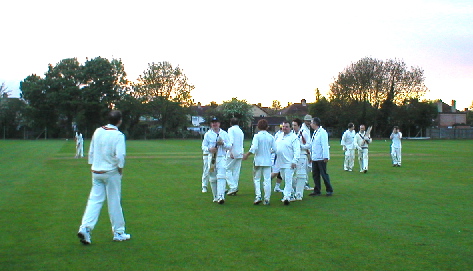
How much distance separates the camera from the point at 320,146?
1232 centimetres

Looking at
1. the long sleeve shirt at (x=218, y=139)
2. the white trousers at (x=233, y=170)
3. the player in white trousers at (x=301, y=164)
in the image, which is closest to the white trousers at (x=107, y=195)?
the long sleeve shirt at (x=218, y=139)

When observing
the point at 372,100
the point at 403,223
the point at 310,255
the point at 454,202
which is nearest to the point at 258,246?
the point at 310,255

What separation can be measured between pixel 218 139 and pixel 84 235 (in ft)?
16.3

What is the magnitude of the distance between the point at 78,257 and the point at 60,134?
8096 cm

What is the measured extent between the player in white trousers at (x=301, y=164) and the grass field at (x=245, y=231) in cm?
38

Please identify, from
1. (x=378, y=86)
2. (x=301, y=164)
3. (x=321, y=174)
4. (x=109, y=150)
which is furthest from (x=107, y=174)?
(x=378, y=86)

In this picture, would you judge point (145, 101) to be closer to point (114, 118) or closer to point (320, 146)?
point (320, 146)

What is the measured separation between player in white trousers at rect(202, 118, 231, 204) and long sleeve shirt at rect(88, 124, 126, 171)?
3849mm

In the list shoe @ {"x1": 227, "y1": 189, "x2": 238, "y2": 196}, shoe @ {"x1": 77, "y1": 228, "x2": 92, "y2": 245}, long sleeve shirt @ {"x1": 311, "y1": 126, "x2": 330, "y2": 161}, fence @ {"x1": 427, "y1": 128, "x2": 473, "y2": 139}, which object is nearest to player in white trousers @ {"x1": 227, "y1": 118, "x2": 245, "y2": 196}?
shoe @ {"x1": 227, "y1": 189, "x2": 238, "y2": 196}

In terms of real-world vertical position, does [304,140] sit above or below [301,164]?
above

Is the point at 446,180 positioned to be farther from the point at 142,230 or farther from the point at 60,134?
the point at 60,134

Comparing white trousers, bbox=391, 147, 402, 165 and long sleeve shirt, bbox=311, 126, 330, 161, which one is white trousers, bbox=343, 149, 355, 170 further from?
long sleeve shirt, bbox=311, 126, 330, 161

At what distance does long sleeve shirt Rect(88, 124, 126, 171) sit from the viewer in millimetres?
7180

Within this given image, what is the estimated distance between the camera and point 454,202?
11.2 metres
